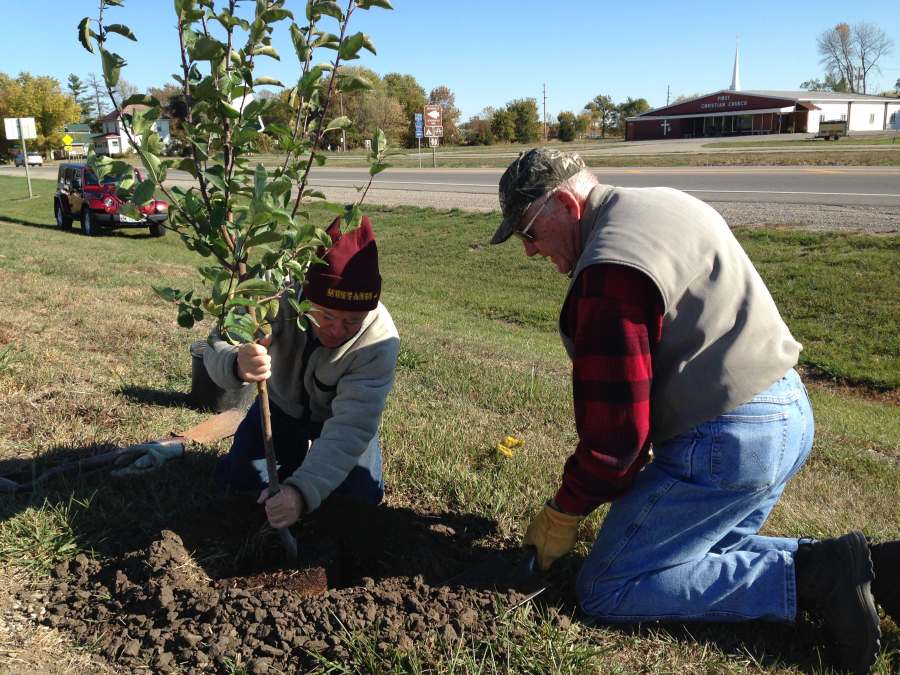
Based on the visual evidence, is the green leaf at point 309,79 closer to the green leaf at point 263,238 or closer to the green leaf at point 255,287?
the green leaf at point 263,238

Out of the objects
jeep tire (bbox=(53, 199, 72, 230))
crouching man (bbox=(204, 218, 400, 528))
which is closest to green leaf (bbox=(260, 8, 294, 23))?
crouching man (bbox=(204, 218, 400, 528))

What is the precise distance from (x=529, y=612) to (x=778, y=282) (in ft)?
28.9

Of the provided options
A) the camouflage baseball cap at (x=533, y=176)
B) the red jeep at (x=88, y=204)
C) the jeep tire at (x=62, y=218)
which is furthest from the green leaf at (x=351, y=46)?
the jeep tire at (x=62, y=218)

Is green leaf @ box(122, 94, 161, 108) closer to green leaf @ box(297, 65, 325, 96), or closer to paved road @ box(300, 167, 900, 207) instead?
green leaf @ box(297, 65, 325, 96)

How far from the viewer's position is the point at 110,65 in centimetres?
202

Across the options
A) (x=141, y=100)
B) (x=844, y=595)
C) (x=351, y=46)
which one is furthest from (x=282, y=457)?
(x=844, y=595)

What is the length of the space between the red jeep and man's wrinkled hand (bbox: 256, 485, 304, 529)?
1596 cm

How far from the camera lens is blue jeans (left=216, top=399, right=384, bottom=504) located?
3.22 m

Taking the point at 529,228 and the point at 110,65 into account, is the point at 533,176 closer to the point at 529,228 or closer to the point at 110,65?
the point at 529,228

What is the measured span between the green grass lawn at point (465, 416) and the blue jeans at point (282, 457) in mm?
173

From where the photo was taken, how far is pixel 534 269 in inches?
492

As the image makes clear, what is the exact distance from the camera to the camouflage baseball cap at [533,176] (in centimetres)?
238

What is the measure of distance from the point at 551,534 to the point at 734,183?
17.6 m

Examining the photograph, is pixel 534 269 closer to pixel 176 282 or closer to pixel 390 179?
pixel 176 282
